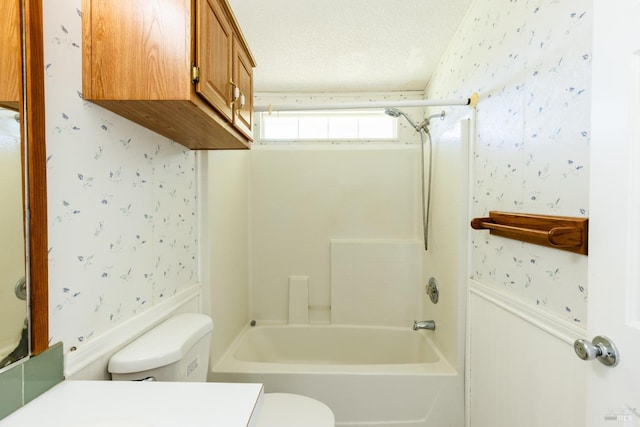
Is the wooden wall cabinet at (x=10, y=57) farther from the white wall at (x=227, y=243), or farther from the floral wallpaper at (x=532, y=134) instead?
the floral wallpaper at (x=532, y=134)

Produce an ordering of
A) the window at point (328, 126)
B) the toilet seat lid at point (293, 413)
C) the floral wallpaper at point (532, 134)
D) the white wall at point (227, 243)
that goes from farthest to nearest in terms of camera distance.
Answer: the window at point (328, 126) → the white wall at point (227, 243) → the toilet seat lid at point (293, 413) → the floral wallpaper at point (532, 134)

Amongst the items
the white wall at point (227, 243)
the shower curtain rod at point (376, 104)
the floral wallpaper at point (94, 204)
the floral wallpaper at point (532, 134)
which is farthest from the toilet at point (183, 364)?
the shower curtain rod at point (376, 104)

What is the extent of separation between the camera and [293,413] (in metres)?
1.34

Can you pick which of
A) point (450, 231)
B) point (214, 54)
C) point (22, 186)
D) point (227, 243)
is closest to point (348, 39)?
point (214, 54)

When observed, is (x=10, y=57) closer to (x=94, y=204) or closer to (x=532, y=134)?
(x=94, y=204)

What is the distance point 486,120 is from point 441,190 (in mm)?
618

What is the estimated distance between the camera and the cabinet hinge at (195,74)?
0.79m

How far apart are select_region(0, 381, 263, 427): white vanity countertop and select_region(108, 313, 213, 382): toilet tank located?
146 millimetres

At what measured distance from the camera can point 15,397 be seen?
2.08ft

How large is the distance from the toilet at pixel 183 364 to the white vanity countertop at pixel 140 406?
0.51 feet

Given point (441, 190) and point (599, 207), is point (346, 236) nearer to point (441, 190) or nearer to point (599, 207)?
point (441, 190)

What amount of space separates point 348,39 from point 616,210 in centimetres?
172

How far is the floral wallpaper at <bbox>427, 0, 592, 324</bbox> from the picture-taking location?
880mm

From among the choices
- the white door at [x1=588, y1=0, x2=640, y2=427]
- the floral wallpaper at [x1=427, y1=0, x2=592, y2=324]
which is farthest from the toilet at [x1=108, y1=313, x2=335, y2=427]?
the floral wallpaper at [x1=427, y1=0, x2=592, y2=324]
